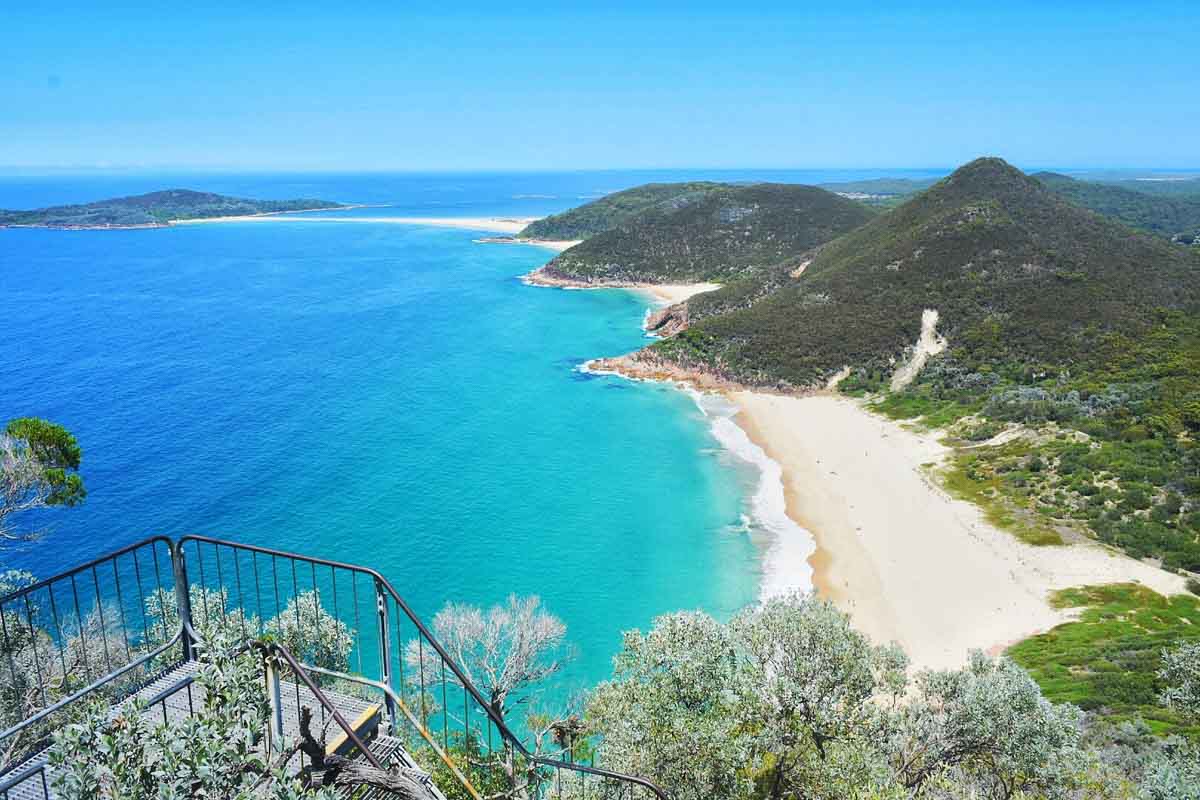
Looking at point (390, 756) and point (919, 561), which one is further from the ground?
point (390, 756)

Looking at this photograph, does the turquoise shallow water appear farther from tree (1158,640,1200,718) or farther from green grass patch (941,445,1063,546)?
tree (1158,640,1200,718)

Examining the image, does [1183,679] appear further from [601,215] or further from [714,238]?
[601,215]

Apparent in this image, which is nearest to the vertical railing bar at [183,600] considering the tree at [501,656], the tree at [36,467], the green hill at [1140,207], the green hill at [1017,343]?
the tree at [501,656]

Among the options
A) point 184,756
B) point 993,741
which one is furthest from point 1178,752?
point 184,756

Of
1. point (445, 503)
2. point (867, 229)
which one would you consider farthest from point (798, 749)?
point (867, 229)

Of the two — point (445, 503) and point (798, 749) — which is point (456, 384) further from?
point (798, 749)

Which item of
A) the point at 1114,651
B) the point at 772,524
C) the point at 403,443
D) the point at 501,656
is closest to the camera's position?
the point at 1114,651

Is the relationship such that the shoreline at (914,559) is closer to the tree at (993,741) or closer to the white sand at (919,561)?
the white sand at (919,561)

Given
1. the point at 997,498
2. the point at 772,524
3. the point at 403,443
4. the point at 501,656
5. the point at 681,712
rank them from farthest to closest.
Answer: the point at 403,443
the point at 997,498
the point at 772,524
the point at 501,656
the point at 681,712
